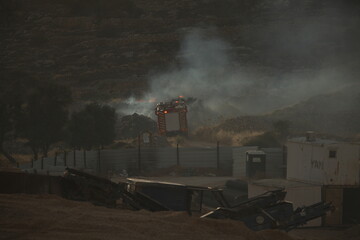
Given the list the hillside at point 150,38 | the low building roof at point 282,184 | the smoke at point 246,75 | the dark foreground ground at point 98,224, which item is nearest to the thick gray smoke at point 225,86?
the smoke at point 246,75

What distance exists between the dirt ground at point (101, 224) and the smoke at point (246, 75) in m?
44.1

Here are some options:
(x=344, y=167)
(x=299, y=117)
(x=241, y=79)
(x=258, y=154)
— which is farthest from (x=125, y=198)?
(x=241, y=79)

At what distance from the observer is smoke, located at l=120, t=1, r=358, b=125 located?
6506cm

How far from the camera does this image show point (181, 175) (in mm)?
33312

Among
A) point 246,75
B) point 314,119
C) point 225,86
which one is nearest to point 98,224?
point 314,119

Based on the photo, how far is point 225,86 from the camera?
74.0 meters

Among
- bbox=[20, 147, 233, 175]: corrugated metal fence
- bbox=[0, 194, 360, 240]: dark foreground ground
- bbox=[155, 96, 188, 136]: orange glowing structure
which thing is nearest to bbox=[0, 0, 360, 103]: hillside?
bbox=[155, 96, 188, 136]: orange glowing structure

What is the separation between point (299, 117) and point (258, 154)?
2406cm

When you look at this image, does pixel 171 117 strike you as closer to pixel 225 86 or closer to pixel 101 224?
pixel 225 86

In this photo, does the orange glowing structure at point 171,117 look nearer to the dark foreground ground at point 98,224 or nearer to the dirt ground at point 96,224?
the dirt ground at point 96,224

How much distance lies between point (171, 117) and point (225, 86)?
28925 mm

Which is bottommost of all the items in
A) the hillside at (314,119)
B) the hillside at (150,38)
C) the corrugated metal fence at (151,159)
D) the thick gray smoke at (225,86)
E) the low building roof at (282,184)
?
the low building roof at (282,184)

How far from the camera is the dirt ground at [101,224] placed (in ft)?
36.7

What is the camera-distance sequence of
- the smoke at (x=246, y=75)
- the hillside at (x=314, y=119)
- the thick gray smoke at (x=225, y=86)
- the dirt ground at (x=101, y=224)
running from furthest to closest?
the smoke at (x=246, y=75)
the thick gray smoke at (x=225, y=86)
the hillside at (x=314, y=119)
the dirt ground at (x=101, y=224)
